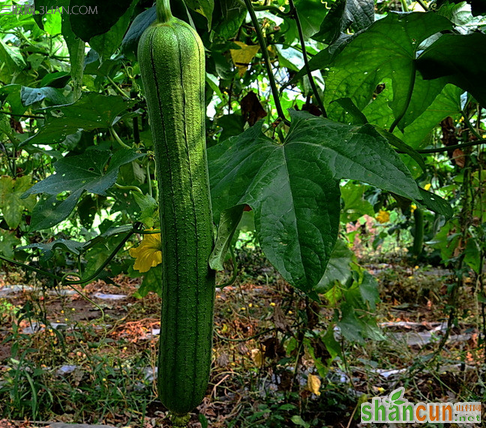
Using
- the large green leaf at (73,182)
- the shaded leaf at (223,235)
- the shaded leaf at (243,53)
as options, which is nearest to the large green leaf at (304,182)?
the shaded leaf at (223,235)

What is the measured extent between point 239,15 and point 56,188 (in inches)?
22.8

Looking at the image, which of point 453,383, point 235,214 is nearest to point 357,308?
point 453,383

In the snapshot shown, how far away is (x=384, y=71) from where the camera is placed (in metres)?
0.81

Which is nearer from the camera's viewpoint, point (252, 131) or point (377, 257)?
point (252, 131)

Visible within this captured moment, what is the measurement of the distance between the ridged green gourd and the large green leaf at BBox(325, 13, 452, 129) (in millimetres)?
304

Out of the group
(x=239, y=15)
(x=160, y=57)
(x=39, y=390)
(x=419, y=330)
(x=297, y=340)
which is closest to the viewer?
(x=160, y=57)

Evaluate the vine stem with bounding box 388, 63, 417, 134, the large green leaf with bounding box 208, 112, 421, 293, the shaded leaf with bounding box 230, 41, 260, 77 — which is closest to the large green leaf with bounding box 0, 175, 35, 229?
the shaded leaf with bounding box 230, 41, 260, 77

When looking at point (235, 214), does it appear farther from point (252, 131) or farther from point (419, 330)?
point (419, 330)

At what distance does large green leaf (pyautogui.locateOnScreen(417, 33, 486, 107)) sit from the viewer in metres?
0.68

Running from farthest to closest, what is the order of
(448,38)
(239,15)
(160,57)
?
(239,15), (448,38), (160,57)

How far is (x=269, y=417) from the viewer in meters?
1.59

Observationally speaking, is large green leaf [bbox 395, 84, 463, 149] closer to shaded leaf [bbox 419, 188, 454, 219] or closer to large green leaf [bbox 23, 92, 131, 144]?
shaded leaf [bbox 419, 188, 454, 219]

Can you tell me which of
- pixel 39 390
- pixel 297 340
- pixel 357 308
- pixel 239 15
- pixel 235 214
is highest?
pixel 239 15

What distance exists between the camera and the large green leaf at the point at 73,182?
0.88m
